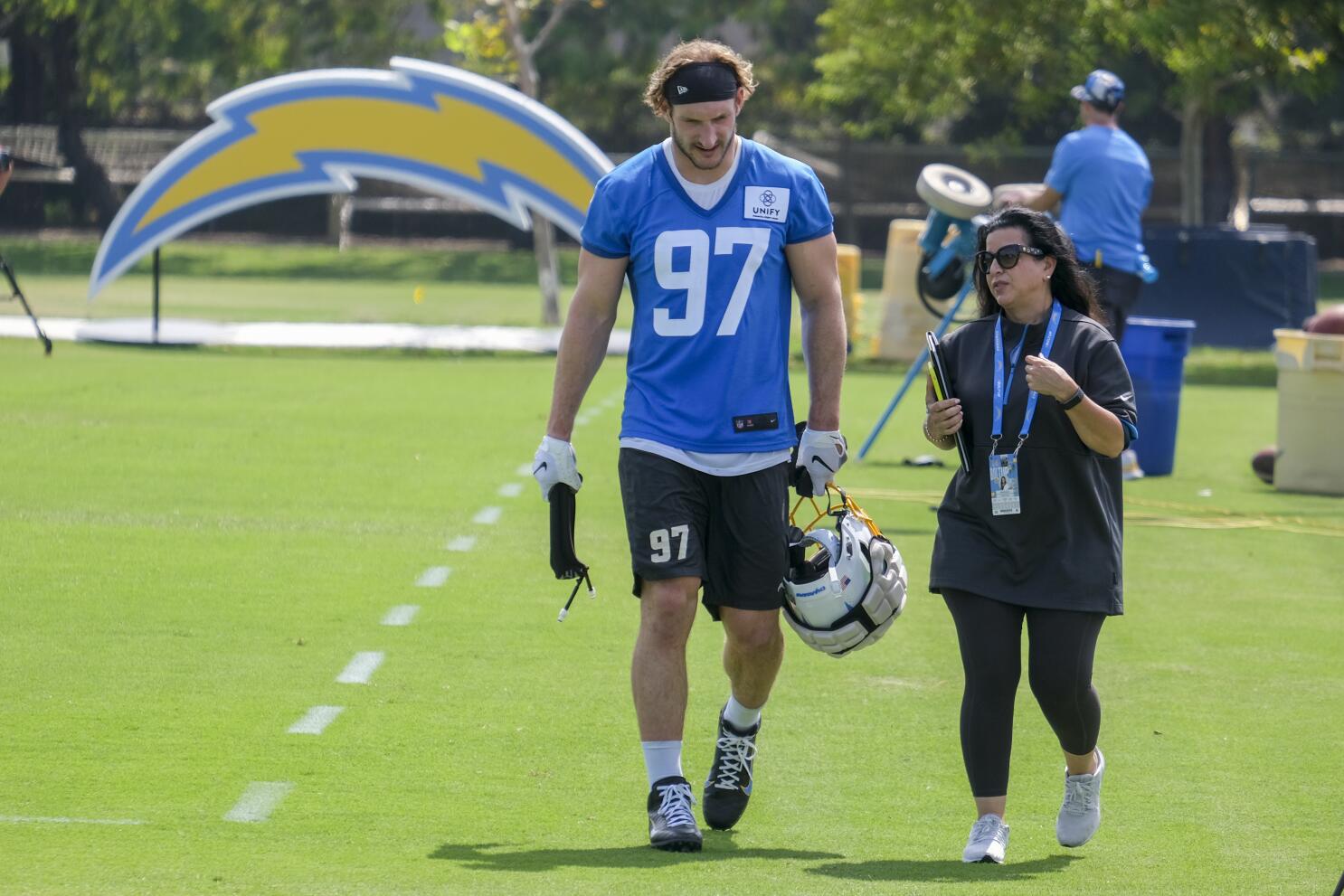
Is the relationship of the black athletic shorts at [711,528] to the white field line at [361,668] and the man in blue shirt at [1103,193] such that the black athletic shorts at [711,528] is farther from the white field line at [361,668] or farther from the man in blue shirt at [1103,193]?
the man in blue shirt at [1103,193]

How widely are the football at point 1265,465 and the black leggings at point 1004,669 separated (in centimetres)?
825

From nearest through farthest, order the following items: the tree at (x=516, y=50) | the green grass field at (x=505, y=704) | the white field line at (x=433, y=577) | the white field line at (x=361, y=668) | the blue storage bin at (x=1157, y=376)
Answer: the green grass field at (x=505, y=704) → the white field line at (x=361, y=668) → the white field line at (x=433, y=577) → the blue storage bin at (x=1157, y=376) → the tree at (x=516, y=50)

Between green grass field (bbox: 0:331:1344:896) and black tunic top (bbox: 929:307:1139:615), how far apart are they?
0.72 metres

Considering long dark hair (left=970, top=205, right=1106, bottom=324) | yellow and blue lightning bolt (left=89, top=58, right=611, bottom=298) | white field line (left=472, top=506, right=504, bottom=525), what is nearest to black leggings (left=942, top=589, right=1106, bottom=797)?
long dark hair (left=970, top=205, right=1106, bottom=324)

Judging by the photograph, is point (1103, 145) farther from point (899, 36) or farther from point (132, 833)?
point (899, 36)

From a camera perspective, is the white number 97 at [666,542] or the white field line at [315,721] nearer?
the white number 97 at [666,542]

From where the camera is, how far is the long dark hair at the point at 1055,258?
18.6ft

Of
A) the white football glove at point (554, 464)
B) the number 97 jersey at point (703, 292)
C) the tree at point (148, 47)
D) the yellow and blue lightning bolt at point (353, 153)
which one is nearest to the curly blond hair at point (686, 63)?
the number 97 jersey at point (703, 292)

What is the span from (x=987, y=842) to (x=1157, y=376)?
27.6 feet

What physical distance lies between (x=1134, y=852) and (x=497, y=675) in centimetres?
270

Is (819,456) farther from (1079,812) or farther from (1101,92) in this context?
(1101,92)

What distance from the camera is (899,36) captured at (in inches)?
1105

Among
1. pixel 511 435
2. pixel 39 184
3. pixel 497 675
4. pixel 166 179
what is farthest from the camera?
pixel 39 184

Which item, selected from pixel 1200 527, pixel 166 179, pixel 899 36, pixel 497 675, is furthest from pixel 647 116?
pixel 497 675
